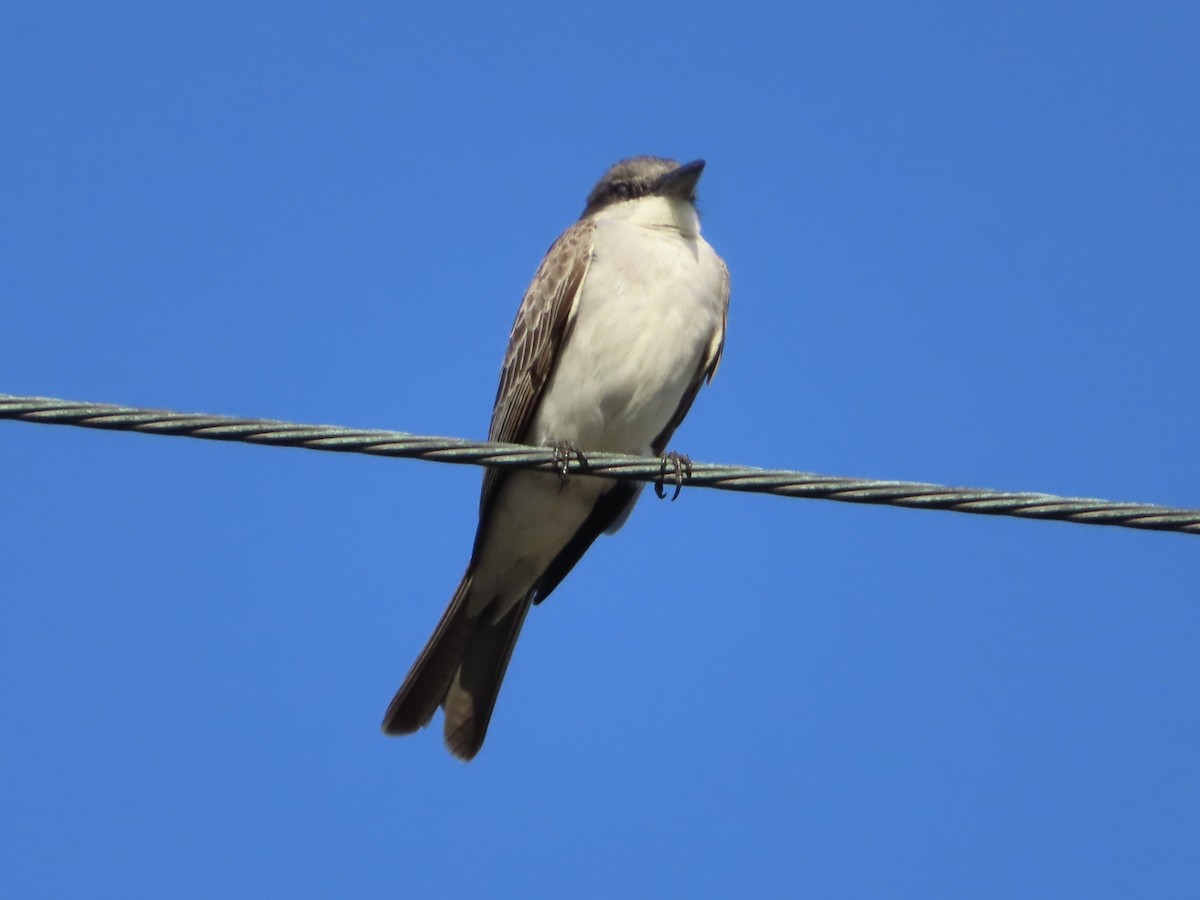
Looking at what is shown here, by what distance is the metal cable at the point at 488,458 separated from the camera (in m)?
4.23

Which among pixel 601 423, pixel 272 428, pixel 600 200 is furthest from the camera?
pixel 600 200

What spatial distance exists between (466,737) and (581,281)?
2.26 m

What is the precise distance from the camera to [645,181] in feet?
25.7

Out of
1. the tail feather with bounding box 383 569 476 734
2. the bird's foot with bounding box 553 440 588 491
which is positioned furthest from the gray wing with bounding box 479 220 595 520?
the bird's foot with bounding box 553 440 588 491

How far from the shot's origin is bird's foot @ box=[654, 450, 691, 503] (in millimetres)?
5242

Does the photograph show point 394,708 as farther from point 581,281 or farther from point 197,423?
point 197,423

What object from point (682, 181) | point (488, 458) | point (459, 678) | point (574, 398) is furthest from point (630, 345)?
point (488, 458)

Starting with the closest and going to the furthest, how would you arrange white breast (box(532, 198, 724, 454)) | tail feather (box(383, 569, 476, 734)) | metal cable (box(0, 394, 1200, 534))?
metal cable (box(0, 394, 1200, 534)) < white breast (box(532, 198, 724, 454)) < tail feather (box(383, 569, 476, 734))

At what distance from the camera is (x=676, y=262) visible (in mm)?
7191

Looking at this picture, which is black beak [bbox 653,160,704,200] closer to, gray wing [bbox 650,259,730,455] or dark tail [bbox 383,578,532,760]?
gray wing [bbox 650,259,730,455]

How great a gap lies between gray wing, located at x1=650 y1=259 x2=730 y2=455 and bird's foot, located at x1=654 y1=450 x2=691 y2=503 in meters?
1.02

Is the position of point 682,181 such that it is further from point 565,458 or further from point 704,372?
point 565,458

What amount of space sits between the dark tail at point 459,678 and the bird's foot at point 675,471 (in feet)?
4.63

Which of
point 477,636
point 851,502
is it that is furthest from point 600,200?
point 851,502
